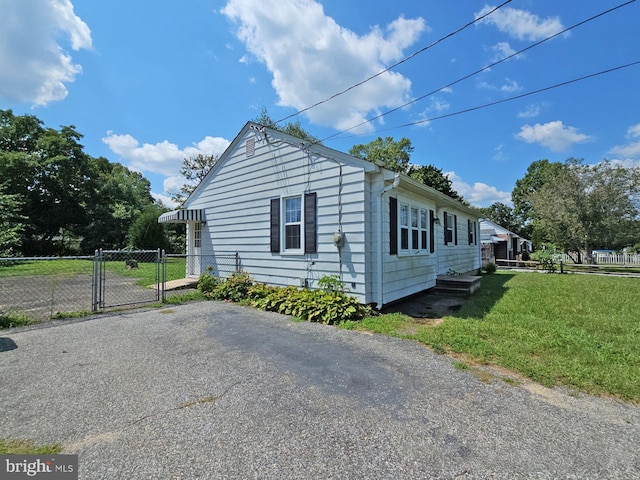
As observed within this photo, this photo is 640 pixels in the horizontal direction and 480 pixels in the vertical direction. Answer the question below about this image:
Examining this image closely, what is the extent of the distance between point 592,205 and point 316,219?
74.2ft

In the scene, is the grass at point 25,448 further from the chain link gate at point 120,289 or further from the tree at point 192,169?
the tree at point 192,169

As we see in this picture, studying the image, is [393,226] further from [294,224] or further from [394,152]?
[394,152]

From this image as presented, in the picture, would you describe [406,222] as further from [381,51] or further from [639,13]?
[639,13]

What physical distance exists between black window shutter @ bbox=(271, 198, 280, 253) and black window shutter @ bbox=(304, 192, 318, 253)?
996 millimetres

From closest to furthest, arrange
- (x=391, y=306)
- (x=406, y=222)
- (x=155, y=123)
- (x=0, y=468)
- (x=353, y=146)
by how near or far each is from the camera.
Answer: (x=0, y=468), (x=391, y=306), (x=406, y=222), (x=155, y=123), (x=353, y=146)

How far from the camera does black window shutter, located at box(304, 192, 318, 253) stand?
673 centimetres

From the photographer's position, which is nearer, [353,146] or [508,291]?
[508,291]

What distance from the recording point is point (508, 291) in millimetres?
9047

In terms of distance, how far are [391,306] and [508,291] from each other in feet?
15.3

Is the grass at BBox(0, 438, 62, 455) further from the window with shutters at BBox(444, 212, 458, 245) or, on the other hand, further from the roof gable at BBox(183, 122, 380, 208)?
the window with shutters at BBox(444, 212, 458, 245)

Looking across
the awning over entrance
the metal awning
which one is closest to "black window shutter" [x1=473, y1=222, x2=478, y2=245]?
the metal awning

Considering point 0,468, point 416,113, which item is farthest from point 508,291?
point 0,468

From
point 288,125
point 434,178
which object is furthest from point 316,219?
point 288,125

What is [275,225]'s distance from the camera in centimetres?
764
